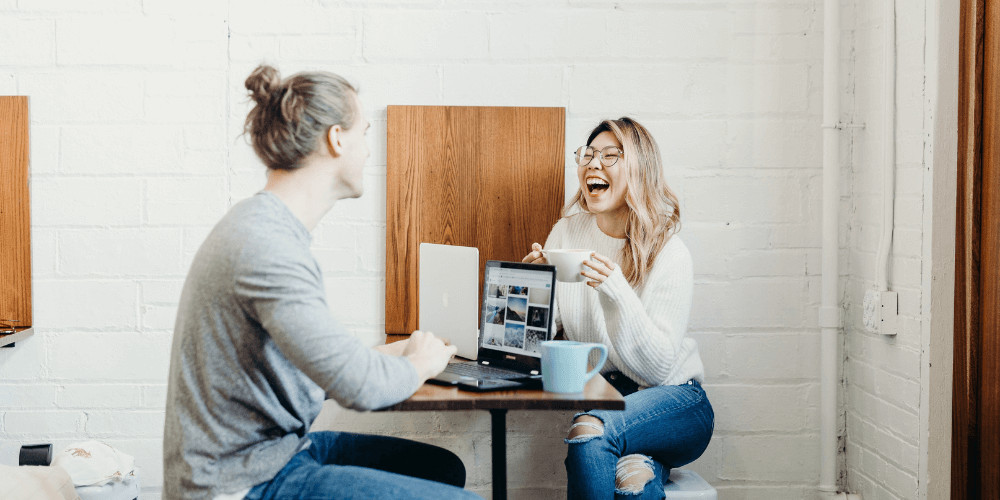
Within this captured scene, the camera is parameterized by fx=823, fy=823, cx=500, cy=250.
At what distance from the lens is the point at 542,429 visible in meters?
2.54

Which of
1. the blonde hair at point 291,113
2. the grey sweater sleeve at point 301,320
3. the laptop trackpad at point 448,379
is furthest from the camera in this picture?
the laptop trackpad at point 448,379

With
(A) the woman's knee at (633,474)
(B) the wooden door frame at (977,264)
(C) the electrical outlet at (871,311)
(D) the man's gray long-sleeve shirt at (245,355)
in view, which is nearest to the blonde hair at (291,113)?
(D) the man's gray long-sleeve shirt at (245,355)

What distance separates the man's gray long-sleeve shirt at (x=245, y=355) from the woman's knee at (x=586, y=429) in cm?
65

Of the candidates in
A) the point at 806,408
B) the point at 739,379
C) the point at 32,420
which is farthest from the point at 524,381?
the point at 32,420

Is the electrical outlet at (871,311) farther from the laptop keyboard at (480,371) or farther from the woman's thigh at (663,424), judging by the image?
the laptop keyboard at (480,371)

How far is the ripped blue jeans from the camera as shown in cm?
185

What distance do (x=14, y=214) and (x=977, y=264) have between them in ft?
8.48

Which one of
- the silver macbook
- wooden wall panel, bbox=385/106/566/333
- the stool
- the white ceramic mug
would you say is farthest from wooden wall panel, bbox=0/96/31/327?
the stool

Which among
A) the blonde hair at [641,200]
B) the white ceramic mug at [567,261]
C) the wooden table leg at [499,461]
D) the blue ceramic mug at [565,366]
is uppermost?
the blonde hair at [641,200]

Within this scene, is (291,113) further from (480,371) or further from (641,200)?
(641,200)

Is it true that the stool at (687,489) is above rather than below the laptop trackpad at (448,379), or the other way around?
below

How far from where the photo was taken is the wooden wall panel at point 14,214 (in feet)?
7.86

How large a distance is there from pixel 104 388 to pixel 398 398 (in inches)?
56.3

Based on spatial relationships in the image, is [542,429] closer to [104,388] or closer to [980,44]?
[104,388]
